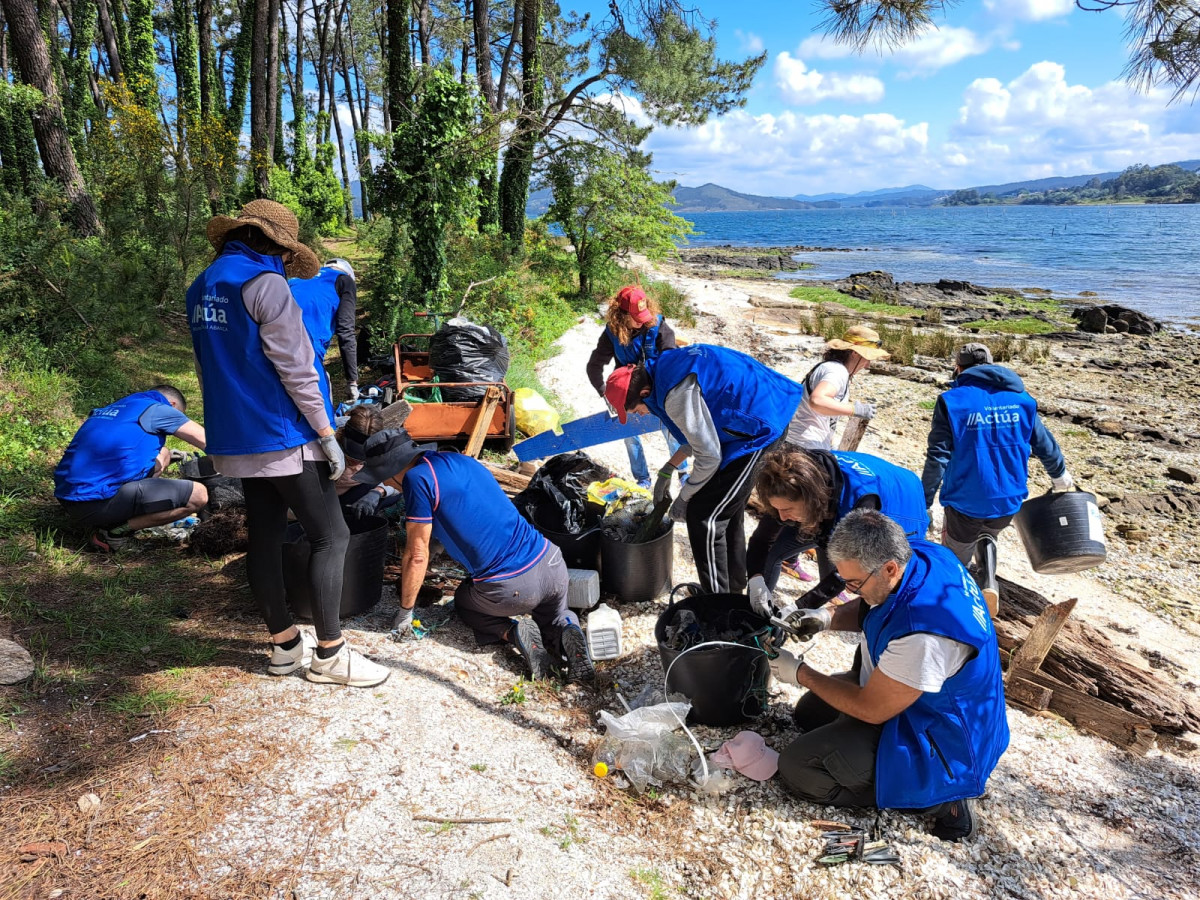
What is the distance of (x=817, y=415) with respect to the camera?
4.57 meters

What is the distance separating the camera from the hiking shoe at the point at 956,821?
8.50 ft

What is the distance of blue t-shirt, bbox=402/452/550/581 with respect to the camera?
3.28 meters

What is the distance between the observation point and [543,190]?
14828 mm

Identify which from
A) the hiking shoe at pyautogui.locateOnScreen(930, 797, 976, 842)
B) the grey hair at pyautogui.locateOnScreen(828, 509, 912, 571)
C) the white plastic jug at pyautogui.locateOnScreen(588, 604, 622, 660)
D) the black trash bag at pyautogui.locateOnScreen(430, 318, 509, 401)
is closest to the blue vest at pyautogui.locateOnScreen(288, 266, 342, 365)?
the black trash bag at pyautogui.locateOnScreen(430, 318, 509, 401)

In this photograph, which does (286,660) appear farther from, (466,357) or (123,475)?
(466,357)

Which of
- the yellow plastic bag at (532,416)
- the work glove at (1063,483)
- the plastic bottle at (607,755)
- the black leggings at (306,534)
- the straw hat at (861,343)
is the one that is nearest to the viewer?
the black leggings at (306,534)

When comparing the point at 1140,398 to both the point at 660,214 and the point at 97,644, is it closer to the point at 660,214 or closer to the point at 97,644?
the point at 660,214

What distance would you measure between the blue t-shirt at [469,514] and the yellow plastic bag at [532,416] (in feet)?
10.3

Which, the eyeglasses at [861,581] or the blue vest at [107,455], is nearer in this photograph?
the eyeglasses at [861,581]

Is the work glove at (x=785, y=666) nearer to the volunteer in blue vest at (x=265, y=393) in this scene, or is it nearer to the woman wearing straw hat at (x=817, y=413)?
the woman wearing straw hat at (x=817, y=413)

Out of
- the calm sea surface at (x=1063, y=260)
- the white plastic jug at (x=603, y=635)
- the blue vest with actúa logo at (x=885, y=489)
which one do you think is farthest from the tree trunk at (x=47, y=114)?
the calm sea surface at (x=1063, y=260)

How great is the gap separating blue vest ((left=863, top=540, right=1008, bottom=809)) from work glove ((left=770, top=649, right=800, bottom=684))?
333 mm

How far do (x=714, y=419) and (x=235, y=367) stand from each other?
209cm

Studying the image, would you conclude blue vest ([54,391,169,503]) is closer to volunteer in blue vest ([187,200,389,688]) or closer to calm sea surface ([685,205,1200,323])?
volunteer in blue vest ([187,200,389,688])
